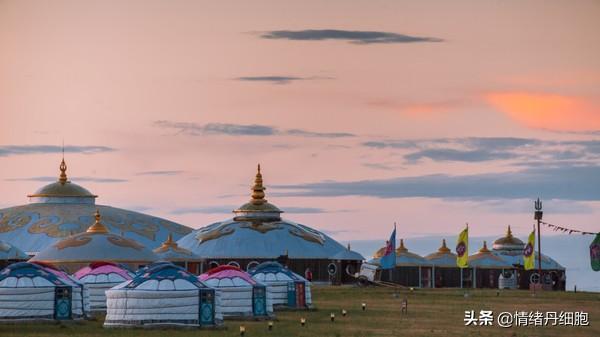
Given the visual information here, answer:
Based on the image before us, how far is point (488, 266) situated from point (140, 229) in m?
26.1

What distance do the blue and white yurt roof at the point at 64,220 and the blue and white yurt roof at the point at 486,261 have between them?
22.5m

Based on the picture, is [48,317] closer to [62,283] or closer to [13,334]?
[62,283]

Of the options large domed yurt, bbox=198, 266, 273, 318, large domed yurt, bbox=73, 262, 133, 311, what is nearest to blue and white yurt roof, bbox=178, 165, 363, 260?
large domed yurt, bbox=73, 262, 133, 311

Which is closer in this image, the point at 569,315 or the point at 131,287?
the point at 131,287

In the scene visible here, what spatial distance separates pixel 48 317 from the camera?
58.9 metres

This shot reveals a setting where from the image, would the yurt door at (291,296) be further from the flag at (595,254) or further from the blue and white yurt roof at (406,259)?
the blue and white yurt roof at (406,259)

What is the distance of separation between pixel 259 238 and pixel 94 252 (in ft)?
87.9

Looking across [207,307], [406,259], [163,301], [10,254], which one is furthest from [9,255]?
[163,301]

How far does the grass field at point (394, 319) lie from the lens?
55156 mm

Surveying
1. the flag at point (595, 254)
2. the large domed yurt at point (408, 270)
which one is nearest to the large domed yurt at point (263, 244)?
the large domed yurt at point (408, 270)

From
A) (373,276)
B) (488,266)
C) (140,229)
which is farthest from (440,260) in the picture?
(140,229)

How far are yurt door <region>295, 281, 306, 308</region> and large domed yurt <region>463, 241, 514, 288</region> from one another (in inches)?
1933

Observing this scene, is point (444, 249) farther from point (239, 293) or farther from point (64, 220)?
point (239, 293)

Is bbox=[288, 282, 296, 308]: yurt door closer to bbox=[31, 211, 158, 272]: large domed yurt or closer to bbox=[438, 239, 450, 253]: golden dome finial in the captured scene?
bbox=[31, 211, 158, 272]: large domed yurt
